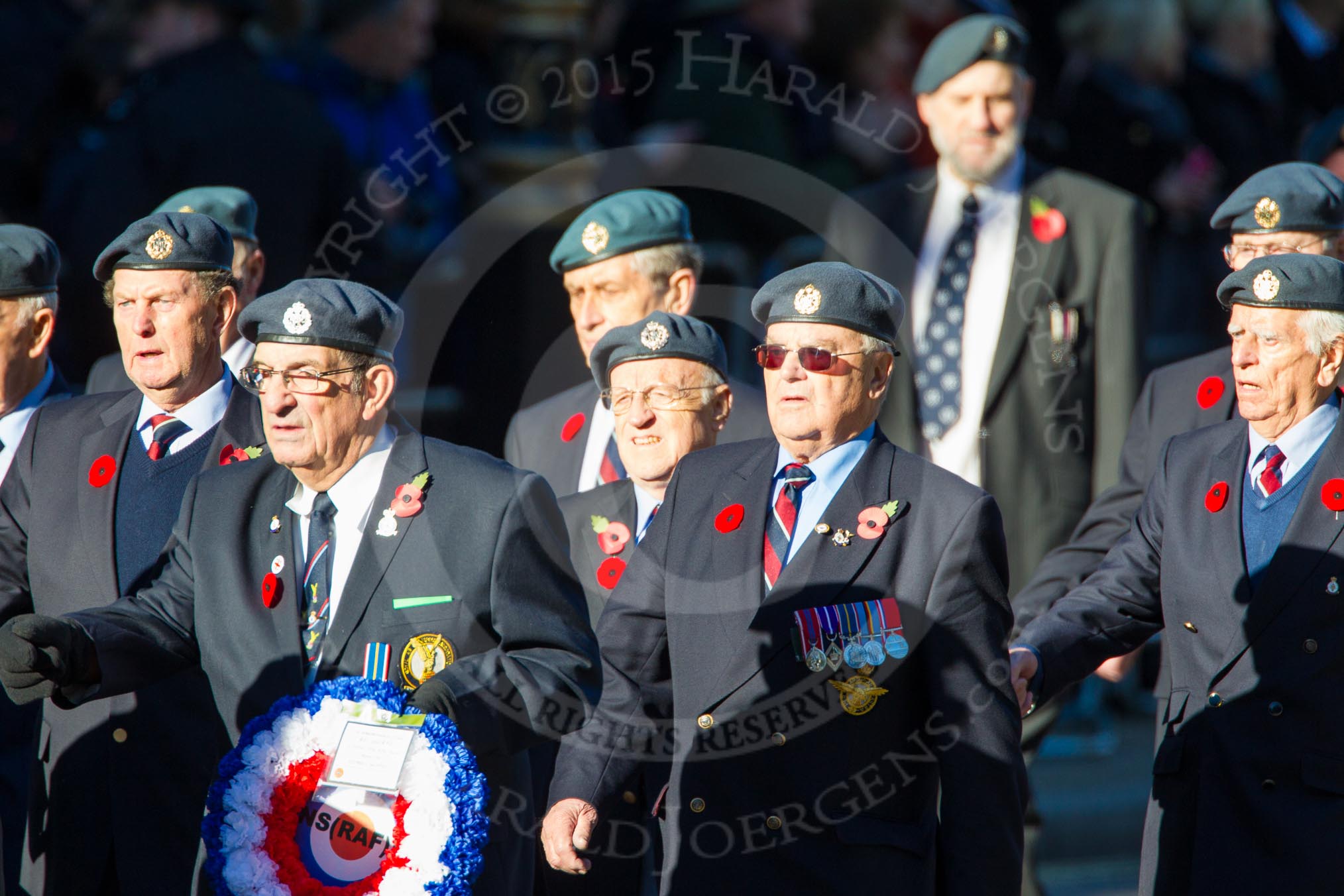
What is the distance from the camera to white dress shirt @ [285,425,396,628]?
4.30 m

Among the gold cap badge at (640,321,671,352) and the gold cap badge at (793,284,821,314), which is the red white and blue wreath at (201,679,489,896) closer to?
the gold cap badge at (793,284,821,314)

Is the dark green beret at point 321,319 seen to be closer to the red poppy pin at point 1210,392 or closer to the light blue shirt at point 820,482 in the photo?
the light blue shirt at point 820,482

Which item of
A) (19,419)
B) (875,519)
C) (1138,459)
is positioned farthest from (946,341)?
(19,419)

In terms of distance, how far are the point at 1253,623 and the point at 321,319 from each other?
7.31 feet

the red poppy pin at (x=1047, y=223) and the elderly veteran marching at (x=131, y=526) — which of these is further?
the red poppy pin at (x=1047, y=223)

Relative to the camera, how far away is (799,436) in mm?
4320

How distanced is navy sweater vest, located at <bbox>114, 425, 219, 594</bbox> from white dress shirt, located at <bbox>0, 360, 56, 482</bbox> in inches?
16.1

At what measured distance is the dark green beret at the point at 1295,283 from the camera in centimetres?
460

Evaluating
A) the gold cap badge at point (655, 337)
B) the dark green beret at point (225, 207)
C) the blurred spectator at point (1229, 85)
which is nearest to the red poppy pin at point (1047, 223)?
the gold cap badge at point (655, 337)

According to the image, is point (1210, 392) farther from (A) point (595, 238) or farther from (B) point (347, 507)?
(B) point (347, 507)

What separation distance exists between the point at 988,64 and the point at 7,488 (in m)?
3.38

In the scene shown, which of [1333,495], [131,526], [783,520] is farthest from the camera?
[131,526]

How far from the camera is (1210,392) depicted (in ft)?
18.3

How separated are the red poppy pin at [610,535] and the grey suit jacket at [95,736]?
98 cm
